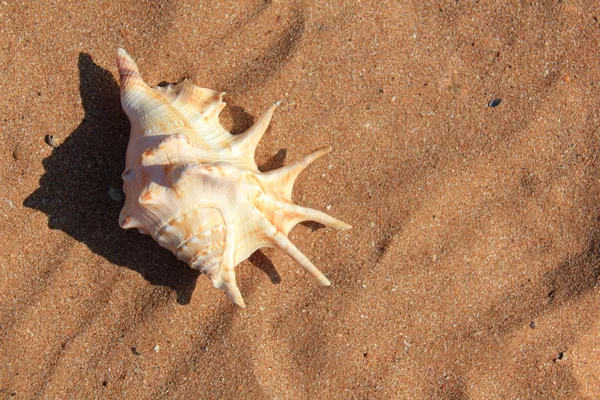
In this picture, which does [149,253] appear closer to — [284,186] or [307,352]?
[284,186]

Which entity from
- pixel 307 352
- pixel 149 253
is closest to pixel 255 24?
pixel 149 253

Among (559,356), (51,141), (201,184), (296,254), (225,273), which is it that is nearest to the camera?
(201,184)

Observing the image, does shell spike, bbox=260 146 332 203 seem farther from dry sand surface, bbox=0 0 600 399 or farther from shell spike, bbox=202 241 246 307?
shell spike, bbox=202 241 246 307

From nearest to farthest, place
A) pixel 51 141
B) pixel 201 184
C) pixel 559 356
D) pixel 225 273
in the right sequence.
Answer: pixel 201 184
pixel 225 273
pixel 51 141
pixel 559 356

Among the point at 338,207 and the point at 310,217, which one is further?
the point at 338,207

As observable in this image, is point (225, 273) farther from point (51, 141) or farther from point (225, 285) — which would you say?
point (51, 141)

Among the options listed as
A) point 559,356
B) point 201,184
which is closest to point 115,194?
point 201,184
